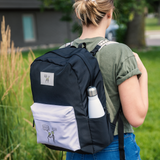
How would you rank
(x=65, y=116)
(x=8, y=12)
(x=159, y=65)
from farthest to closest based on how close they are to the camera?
(x=8, y=12) → (x=159, y=65) → (x=65, y=116)

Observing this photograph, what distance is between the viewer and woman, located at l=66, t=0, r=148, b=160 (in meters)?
1.29

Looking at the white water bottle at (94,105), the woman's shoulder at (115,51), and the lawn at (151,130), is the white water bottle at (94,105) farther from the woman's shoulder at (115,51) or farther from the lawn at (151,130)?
the lawn at (151,130)

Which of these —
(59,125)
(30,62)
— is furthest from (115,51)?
(30,62)

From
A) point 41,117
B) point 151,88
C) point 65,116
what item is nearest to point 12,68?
point 41,117

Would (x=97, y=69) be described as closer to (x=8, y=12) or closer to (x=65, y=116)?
(x=65, y=116)

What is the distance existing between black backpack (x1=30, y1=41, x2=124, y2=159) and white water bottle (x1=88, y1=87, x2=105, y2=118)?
0.03 meters

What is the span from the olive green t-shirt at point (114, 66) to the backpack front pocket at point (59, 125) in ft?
0.88

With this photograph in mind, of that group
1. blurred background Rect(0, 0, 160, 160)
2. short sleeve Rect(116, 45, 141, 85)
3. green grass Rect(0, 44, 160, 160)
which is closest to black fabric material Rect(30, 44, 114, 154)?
short sleeve Rect(116, 45, 141, 85)

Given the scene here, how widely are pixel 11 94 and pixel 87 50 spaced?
141 cm

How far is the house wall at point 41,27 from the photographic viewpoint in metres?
17.4

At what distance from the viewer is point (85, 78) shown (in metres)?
1.24

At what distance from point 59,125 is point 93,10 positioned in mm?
693

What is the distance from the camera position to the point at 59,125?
127 cm

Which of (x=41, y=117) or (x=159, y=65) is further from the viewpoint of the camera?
(x=159, y=65)
